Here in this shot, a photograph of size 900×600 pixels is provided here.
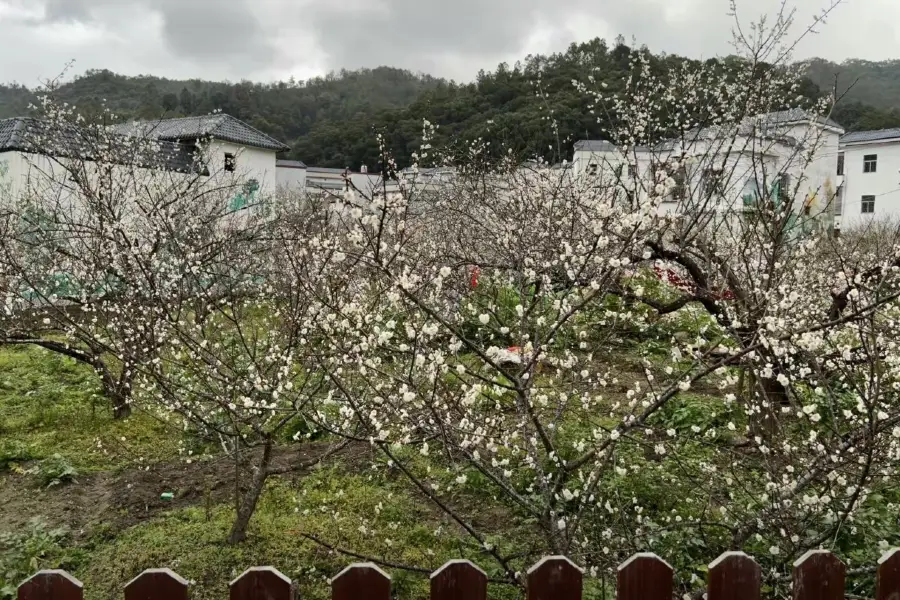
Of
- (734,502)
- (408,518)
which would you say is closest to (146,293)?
(408,518)

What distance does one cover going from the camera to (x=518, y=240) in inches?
250

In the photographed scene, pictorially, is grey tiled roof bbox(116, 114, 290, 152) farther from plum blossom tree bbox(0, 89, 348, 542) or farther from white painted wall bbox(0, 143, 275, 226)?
plum blossom tree bbox(0, 89, 348, 542)

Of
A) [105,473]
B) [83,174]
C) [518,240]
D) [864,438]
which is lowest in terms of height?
[105,473]

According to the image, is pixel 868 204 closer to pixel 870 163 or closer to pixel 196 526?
pixel 870 163

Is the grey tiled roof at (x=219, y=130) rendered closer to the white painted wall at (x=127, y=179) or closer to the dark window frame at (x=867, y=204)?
the white painted wall at (x=127, y=179)

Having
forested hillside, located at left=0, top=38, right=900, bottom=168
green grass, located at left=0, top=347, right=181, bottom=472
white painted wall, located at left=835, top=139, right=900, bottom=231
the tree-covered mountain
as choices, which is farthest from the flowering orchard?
white painted wall, located at left=835, top=139, right=900, bottom=231

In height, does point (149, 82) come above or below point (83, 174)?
above

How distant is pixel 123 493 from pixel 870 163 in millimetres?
38823

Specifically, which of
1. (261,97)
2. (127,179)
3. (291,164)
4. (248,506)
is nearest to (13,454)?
(248,506)

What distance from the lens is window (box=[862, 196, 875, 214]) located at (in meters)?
31.7

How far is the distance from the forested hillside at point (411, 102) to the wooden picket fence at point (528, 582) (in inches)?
273

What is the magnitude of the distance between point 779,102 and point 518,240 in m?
3.85

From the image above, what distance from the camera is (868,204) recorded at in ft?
106

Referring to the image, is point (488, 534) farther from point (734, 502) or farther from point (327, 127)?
point (327, 127)
